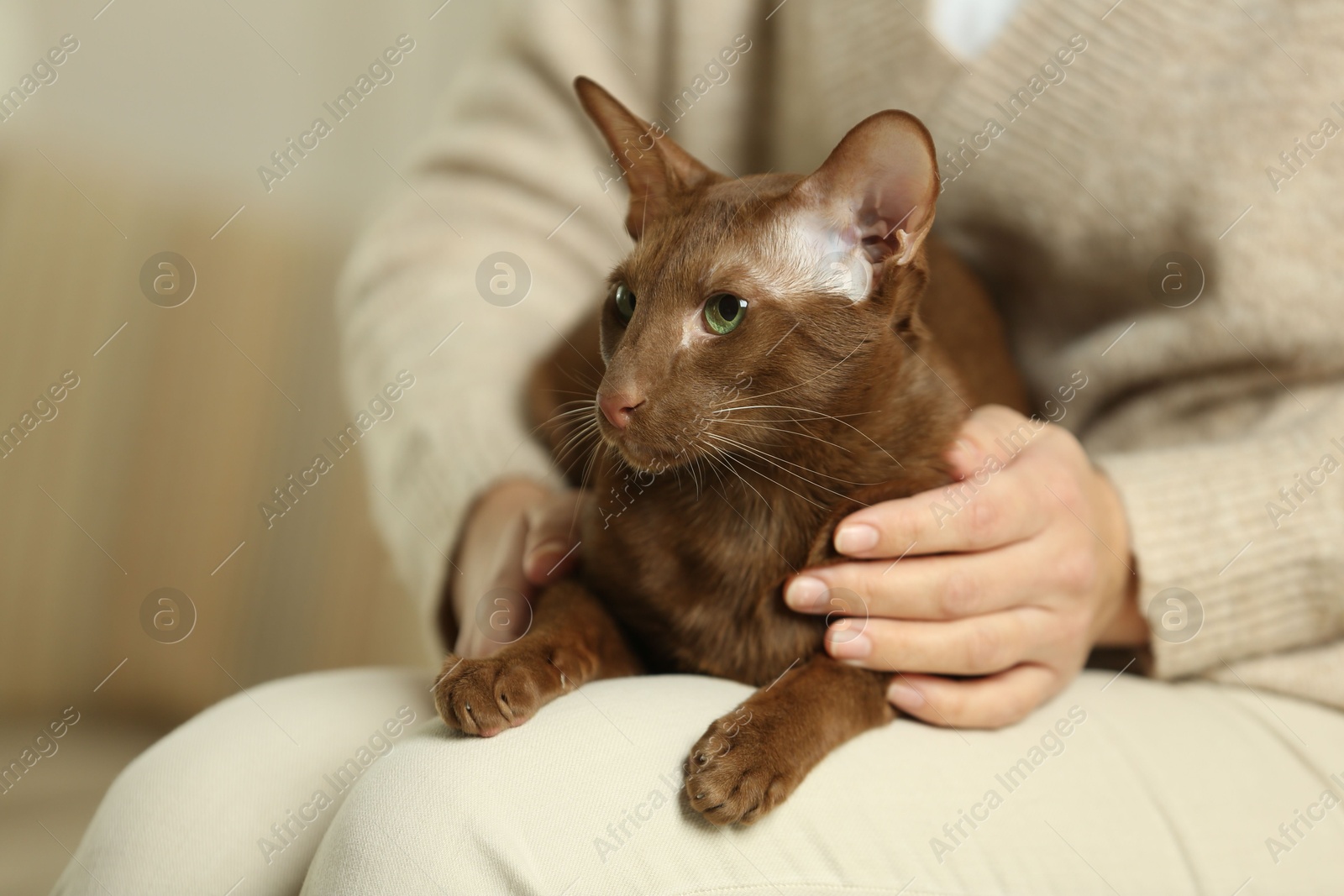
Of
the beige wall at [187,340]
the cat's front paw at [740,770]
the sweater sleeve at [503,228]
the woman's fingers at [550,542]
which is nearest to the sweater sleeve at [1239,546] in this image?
the cat's front paw at [740,770]

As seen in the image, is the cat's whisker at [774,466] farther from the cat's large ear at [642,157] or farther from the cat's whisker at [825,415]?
the cat's large ear at [642,157]

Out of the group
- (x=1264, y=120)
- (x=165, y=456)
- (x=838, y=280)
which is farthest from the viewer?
(x=165, y=456)

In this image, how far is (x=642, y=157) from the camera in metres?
0.95

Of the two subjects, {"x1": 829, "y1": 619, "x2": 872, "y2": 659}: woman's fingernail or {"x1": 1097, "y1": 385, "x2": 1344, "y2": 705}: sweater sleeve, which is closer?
{"x1": 829, "y1": 619, "x2": 872, "y2": 659}: woman's fingernail

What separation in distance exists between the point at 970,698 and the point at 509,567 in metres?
0.55

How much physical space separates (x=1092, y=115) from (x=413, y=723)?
1.15 metres

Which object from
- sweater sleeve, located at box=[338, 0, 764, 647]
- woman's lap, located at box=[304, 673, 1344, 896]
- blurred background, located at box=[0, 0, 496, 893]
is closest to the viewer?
woman's lap, located at box=[304, 673, 1344, 896]

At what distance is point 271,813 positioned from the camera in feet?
3.04

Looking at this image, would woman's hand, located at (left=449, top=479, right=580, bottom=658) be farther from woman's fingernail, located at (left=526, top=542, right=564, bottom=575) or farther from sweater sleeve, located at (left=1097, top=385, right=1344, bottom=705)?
sweater sleeve, located at (left=1097, top=385, right=1344, bottom=705)

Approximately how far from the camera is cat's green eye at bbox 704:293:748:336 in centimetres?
83

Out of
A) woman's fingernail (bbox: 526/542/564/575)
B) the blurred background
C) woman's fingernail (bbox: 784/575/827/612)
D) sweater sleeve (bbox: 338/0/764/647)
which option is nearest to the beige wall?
the blurred background

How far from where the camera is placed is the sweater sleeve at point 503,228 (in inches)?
55.7

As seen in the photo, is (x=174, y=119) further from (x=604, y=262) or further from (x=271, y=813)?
(x=271, y=813)

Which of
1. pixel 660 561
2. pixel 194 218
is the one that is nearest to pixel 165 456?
pixel 194 218
